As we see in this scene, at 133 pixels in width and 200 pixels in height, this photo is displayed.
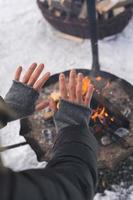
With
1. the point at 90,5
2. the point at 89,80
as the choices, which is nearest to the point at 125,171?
the point at 89,80

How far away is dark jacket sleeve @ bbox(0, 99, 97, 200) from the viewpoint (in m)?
1.35

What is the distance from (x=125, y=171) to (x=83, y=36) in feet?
6.04

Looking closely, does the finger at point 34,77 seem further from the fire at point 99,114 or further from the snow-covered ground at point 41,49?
the snow-covered ground at point 41,49

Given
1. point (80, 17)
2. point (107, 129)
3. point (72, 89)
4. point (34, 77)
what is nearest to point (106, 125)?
point (107, 129)

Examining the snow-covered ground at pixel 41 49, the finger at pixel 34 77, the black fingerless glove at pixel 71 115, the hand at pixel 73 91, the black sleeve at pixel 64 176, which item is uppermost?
the snow-covered ground at pixel 41 49

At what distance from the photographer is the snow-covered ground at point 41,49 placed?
4102 millimetres

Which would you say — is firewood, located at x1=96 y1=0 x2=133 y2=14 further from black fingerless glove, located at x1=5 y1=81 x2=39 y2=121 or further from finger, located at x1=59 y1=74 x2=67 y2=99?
finger, located at x1=59 y1=74 x2=67 y2=99

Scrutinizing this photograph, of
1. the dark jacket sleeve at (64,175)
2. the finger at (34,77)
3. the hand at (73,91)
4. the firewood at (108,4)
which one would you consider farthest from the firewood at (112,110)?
the firewood at (108,4)

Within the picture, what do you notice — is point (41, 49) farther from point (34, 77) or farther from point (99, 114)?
point (34, 77)

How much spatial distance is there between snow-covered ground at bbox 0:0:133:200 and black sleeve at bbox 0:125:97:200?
5.92ft

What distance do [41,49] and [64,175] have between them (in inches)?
118

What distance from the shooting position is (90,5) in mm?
3037

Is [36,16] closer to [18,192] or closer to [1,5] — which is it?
[1,5]

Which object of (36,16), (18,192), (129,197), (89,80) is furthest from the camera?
(36,16)
